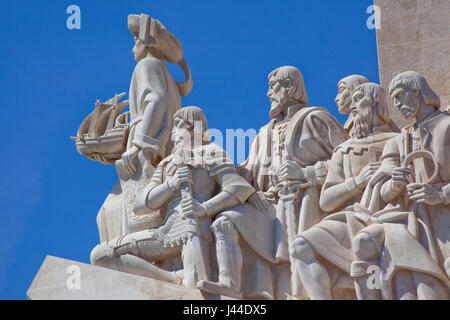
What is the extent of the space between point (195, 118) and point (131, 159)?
0.86m

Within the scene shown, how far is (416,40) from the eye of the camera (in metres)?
11.2

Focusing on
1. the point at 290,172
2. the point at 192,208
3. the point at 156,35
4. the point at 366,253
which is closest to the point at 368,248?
the point at 366,253

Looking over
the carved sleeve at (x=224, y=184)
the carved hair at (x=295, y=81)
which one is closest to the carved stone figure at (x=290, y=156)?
the carved hair at (x=295, y=81)

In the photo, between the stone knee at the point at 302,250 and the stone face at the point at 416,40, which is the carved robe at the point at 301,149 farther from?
the stone face at the point at 416,40

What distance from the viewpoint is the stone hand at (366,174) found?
9.79 m

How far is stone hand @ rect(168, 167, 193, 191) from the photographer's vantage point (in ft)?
33.7

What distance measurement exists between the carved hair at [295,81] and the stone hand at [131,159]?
1663 mm

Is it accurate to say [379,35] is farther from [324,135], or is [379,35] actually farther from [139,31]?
[139,31]

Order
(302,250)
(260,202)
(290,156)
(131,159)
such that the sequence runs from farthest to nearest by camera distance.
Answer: (131,159)
(290,156)
(260,202)
(302,250)

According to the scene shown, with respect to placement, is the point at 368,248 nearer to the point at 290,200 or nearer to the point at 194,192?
the point at 290,200

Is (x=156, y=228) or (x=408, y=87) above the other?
(x=408, y=87)
